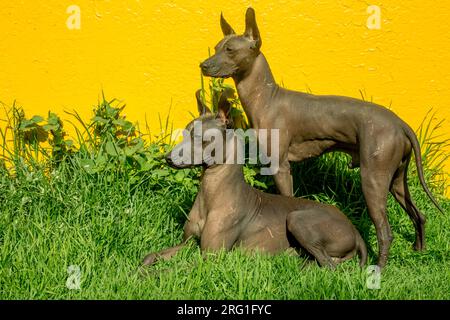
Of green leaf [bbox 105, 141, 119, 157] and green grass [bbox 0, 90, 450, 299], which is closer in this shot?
green grass [bbox 0, 90, 450, 299]

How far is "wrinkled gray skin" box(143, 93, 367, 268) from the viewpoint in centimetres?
461

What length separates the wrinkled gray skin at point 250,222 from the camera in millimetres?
4613

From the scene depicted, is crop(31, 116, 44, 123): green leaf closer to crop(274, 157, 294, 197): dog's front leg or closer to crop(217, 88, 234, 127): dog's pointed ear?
crop(217, 88, 234, 127): dog's pointed ear

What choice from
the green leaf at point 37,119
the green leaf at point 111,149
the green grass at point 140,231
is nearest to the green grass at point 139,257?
the green grass at point 140,231

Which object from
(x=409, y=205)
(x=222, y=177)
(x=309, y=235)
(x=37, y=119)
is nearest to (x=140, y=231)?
(x=222, y=177)

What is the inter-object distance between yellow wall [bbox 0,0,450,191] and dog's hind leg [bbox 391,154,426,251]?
40.9 inches

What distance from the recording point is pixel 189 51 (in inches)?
230

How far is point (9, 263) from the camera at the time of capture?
4.38 metres

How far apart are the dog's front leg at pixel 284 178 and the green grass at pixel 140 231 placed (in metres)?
0.48

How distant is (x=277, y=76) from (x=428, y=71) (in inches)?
49.2

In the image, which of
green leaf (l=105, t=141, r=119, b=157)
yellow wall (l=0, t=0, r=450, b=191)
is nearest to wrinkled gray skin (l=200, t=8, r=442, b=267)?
yellow wall (l=0, t=0, r=450, b=191)

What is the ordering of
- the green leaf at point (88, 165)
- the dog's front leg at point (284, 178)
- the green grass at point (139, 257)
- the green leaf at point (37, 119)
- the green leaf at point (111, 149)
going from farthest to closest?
the green leaf at point (37, 119) < the green leaf at point (111, 149) < the green leaf at point (88, 165) < the dog's front leg at point (284, 178) < the green grass at point (139, 257)

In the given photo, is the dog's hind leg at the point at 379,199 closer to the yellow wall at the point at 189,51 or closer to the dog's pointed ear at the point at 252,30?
the dog's pointed ear at the point at 252,30
